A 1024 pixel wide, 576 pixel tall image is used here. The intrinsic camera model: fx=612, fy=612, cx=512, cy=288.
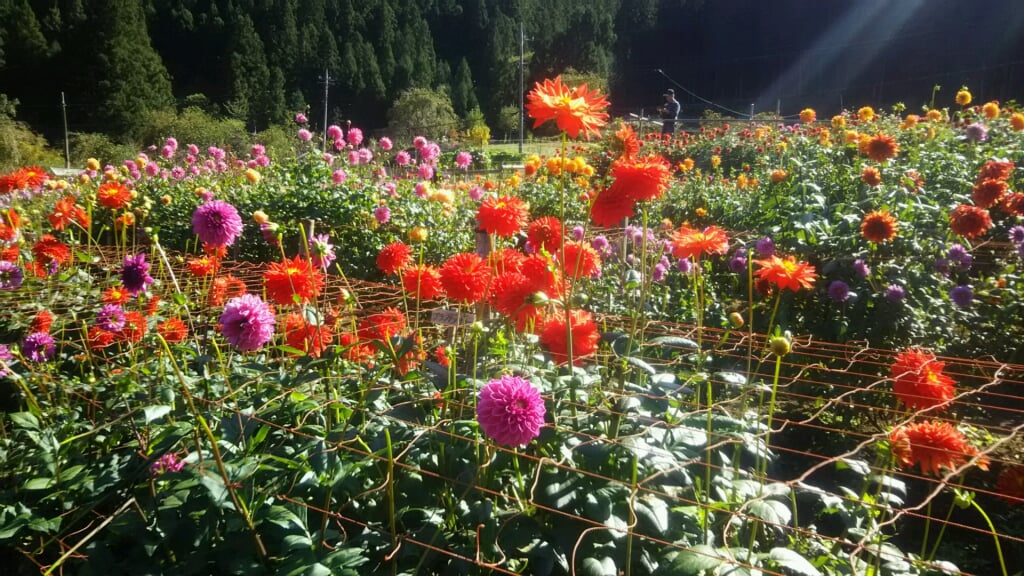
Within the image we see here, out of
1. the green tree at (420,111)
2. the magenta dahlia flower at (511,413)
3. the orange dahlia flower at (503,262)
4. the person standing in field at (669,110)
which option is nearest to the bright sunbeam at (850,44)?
the green tree at (420,111)

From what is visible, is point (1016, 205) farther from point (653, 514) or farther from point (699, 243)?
point (653, 514)

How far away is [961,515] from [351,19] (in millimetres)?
43258

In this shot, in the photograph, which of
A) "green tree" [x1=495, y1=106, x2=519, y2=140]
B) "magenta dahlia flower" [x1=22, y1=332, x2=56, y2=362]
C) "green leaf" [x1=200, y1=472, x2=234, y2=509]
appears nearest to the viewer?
"green leaf" [x1=200, y1=472, x2=234, y2=509]

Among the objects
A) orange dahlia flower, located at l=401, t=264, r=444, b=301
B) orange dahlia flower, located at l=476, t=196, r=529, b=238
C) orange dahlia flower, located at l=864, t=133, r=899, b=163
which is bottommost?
orange dahlia flower, located at l=401, t=264, r=444, b=301

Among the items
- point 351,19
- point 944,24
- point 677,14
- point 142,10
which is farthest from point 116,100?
point 944,24

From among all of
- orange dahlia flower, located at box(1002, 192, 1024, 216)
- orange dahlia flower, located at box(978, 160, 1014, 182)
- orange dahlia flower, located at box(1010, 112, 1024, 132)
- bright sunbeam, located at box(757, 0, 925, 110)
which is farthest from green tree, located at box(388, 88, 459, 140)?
orange dahlia flower, located at box(1002, 192, 1024, 216)

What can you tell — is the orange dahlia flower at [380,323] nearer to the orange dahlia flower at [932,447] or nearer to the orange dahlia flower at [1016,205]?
the orange dahlia flower at [932,447]

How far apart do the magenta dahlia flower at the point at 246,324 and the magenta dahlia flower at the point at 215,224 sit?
0.98ft

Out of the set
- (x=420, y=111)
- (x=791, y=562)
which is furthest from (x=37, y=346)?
(x=420, y=111)

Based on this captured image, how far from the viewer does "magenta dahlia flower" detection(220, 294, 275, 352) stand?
1135 millimetres

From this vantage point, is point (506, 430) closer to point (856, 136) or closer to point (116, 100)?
point (856, 136)

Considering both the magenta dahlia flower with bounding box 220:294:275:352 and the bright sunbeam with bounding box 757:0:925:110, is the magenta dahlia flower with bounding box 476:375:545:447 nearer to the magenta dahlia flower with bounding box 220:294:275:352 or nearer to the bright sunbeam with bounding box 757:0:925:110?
the magenta dahlia flower with bounding box 220:294:275:352

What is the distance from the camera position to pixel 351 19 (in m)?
39.4

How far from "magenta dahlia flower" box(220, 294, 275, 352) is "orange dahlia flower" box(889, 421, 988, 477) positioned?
1081mm
